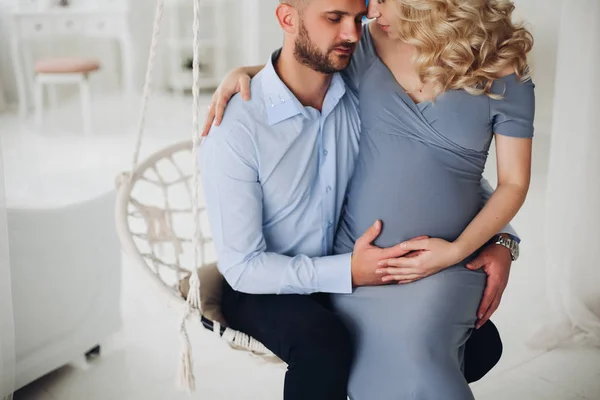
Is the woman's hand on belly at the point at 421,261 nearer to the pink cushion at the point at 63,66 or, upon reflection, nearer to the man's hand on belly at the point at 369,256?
the man's hand on belly at the point at 369,256

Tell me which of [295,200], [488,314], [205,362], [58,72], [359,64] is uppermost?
[359,64]

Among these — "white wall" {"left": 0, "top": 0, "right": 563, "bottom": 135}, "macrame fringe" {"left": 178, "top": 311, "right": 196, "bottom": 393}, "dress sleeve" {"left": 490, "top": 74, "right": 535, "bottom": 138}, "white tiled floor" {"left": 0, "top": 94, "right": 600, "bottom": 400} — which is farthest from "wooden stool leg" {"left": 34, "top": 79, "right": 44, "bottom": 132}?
"dress sleeve" {"left": 490, "top": 74, "right": 535, "bottom": 138}

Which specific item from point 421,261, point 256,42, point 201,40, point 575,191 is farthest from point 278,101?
point 201,40

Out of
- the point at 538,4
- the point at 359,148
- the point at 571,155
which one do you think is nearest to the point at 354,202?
the point at 359,148

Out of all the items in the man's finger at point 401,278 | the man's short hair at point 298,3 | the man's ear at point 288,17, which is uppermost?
the man's short hair at point 298,3

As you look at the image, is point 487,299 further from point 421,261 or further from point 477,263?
point 421,261

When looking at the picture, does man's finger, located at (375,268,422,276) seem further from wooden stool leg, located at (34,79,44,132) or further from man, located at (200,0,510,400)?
wooden stool leg, located at (34,79,44,132)

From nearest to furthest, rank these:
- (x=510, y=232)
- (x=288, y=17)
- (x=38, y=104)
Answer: (x=288, y=17) < (x=510, y=232) < (x=38, y=104)

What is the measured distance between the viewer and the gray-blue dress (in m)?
1.24

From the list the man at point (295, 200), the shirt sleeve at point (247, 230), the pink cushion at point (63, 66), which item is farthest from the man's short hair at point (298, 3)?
the pink cushion at point (63, 66)

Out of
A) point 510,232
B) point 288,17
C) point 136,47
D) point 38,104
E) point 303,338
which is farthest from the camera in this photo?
point 136,47

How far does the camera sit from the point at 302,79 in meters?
1.39

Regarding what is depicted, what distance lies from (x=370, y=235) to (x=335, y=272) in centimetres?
10

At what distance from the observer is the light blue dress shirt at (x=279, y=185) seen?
1302 millimetres
